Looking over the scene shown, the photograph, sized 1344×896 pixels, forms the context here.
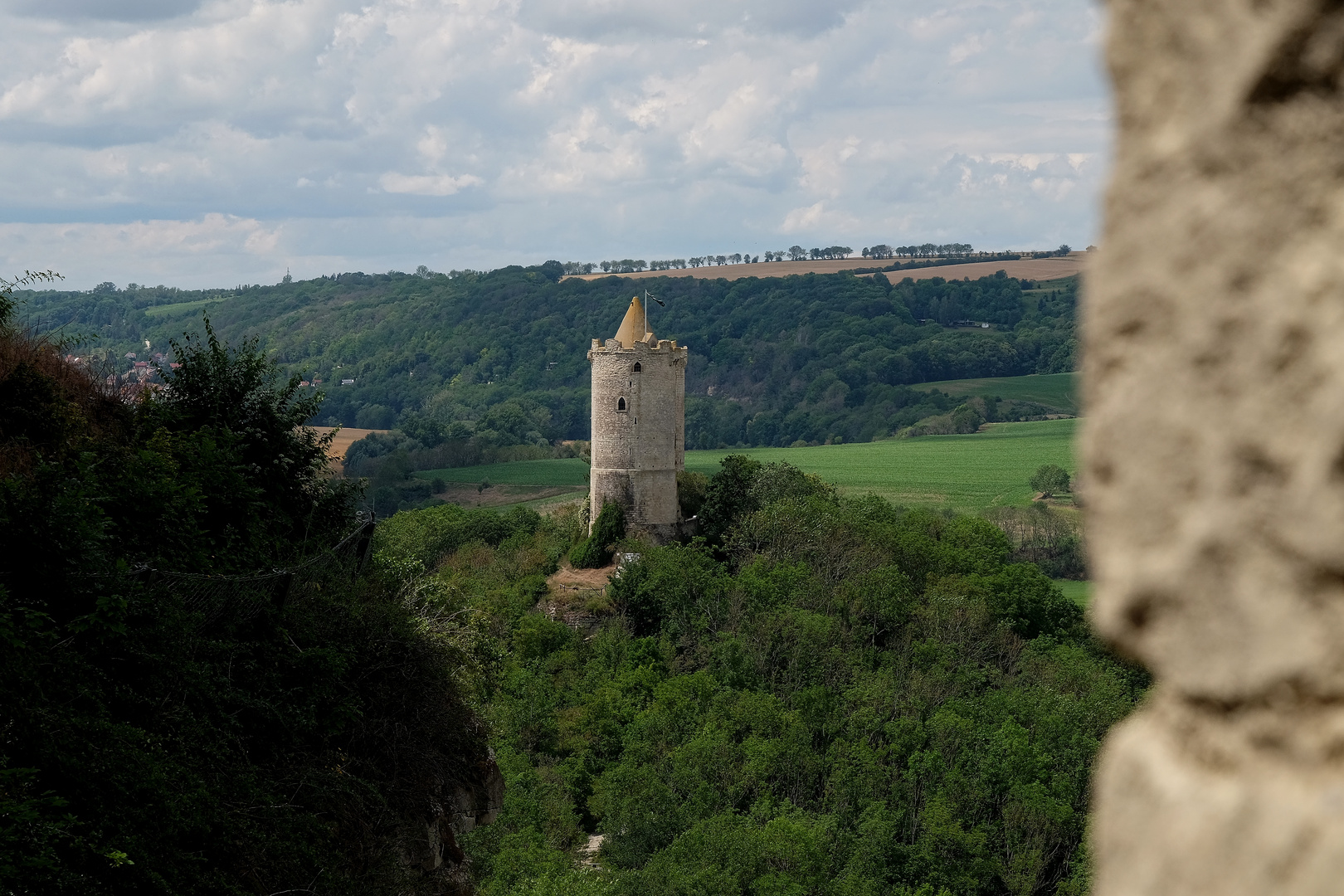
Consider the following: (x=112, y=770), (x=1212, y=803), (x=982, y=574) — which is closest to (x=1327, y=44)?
(x=1212, y=803)

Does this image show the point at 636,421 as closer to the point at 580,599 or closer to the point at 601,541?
the point at 601,541

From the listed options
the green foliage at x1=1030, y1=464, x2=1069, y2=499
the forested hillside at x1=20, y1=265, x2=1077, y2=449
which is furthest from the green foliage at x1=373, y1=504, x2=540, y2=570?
the forested hillside at x1=20, y1=265, x2=1077, y2=449

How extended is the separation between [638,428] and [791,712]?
10693 millimetres

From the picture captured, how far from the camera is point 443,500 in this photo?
83.1 m

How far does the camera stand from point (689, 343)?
15125cm

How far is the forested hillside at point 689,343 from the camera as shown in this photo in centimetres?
12850

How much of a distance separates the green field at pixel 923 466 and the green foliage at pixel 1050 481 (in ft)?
2.80

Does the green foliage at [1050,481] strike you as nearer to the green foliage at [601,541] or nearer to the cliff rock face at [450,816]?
the green foliage at [601,541]

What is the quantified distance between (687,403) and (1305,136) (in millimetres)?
130979

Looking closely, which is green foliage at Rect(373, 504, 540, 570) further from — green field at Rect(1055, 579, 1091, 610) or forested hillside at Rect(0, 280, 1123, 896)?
green field at Rect(1055, 579, 1091, 610)

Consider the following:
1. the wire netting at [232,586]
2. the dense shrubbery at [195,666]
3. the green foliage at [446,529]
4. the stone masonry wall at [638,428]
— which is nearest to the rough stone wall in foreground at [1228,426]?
the dense shrubbery at [195,666]

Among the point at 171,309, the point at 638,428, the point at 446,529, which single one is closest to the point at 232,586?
the point at 638,428

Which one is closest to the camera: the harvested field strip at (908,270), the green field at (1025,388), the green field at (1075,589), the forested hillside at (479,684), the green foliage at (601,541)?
the forested hillside at (479,684)

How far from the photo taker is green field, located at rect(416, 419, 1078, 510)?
85562mm
